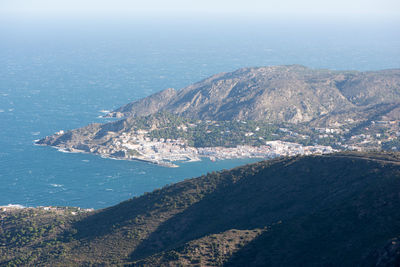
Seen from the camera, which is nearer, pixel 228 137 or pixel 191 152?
pixel 191 152

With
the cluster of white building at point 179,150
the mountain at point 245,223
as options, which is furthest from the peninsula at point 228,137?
the mountain at point 245,223

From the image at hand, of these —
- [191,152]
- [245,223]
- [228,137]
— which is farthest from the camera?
[228,137]

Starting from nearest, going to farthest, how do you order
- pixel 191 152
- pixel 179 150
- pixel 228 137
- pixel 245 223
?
pixel 245 223
pixel 191 152
pixel 179 150
pixel 228 137

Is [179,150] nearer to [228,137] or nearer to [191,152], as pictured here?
[191,152]

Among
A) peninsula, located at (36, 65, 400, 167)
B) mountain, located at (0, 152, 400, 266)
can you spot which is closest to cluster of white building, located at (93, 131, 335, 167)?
peninsula, located at (36, 65, 400, 167)

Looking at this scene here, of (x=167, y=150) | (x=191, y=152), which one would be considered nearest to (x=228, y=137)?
(x=191, y=152)

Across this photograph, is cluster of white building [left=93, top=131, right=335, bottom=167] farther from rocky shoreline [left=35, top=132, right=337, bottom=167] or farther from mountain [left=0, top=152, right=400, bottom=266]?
mountain [left=0, top=152, right=400, bottom=266]

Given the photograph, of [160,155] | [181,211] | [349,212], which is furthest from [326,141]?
[349,212]

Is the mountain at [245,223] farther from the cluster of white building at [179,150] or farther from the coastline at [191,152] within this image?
the cluster of white building at [179,150]
